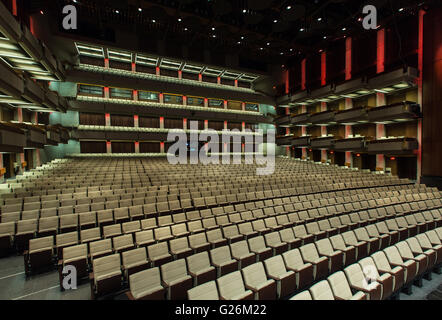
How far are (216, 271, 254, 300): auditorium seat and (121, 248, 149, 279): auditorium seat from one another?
108 centimetres

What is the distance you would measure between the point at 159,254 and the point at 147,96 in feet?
46.5

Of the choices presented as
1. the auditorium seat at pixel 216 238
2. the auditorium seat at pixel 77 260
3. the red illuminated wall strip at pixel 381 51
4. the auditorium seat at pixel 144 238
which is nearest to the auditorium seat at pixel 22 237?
the auditorium seat at pixel 77 260

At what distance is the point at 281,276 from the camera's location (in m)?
2.63

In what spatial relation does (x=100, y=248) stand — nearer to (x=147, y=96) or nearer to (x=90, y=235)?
(x=90, y=235)

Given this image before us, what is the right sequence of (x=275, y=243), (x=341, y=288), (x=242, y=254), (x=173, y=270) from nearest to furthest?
(x=341, y=288), (x=173, y=270), (x=242, y=254), (x=275, y=243)

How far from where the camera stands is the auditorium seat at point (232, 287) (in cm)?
232

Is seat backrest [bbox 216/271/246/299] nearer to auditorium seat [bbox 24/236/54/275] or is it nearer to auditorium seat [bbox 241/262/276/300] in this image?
auditorium seat [bbox 241/262/276/300]

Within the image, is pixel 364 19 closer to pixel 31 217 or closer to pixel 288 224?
pixel 288 224

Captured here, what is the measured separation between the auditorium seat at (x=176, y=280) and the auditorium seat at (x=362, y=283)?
70.9 inches

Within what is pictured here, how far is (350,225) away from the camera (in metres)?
4.47

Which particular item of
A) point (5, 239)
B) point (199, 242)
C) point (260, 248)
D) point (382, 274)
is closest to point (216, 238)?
point (199, 242)
